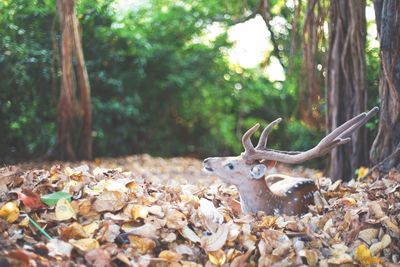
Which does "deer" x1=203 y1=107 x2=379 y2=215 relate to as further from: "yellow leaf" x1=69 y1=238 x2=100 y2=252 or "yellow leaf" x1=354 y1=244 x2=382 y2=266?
"yellow leaf" x1=69 y1=238 x2=100 y2=252

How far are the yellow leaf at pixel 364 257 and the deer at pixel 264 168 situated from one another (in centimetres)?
76

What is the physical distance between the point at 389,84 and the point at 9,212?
2755 millimetres

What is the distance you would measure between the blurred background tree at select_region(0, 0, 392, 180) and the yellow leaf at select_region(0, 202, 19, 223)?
283 centimetres

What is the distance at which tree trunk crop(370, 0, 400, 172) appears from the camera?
3799 mm

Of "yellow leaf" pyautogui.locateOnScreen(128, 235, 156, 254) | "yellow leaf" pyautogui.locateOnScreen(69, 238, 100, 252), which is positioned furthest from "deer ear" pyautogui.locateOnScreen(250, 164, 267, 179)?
"yellow leaf" pyautogui.locateOnScreen(69, 238, 100, 252)

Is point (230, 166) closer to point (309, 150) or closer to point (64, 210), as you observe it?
point (309, 150)

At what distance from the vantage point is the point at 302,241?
2.58m

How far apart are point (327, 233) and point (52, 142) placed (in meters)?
4.18

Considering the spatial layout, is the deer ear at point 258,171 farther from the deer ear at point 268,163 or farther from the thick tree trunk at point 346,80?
the thick tree trunk at point 346,80

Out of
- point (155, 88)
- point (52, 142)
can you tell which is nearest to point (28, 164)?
point (52, 142)

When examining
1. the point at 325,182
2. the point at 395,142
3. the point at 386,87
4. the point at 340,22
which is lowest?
the point at 325,182

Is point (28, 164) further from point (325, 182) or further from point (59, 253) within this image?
point (59, 253)

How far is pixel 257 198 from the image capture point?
10.5 feet

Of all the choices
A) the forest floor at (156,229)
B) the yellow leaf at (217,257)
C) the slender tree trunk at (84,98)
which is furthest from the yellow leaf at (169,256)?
the slender tree trunk at (84,98)
